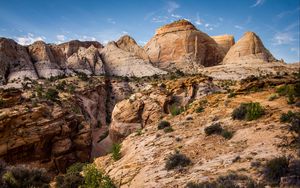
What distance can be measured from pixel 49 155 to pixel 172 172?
16147 mm

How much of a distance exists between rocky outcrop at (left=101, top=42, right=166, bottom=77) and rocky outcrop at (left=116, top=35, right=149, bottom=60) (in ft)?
9.11

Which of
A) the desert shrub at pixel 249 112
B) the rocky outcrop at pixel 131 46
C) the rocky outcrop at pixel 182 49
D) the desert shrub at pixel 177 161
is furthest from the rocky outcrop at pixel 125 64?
the desert shrub at pixel 177 161

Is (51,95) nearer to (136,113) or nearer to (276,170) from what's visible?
(136,113)

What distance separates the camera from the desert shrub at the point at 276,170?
8312 millimetres

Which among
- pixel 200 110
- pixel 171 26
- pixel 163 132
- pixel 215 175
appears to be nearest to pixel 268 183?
pixel 215 175

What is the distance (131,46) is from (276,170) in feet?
188

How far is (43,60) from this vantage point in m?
49.8

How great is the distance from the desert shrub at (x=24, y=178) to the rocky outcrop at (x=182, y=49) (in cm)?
4254

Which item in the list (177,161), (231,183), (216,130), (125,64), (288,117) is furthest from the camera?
(125,64)

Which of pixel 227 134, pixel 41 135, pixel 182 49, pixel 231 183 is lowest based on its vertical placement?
pixel 41 135

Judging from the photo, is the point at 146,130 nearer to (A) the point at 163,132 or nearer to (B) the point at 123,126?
(A) the point at 163,132

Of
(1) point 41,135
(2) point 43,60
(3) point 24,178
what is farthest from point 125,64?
(3) point 24,178

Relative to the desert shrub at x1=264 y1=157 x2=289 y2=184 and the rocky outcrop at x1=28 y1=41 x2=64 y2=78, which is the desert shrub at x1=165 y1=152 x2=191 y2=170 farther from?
the rocky outcrop at x1=28 y1=41 x2=64 y2=78

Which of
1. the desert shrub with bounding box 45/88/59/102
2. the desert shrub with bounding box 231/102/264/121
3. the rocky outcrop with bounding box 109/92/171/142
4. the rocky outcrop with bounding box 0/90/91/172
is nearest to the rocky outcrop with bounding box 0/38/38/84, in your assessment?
the desert shrub with bounding box 45/88/59/102
